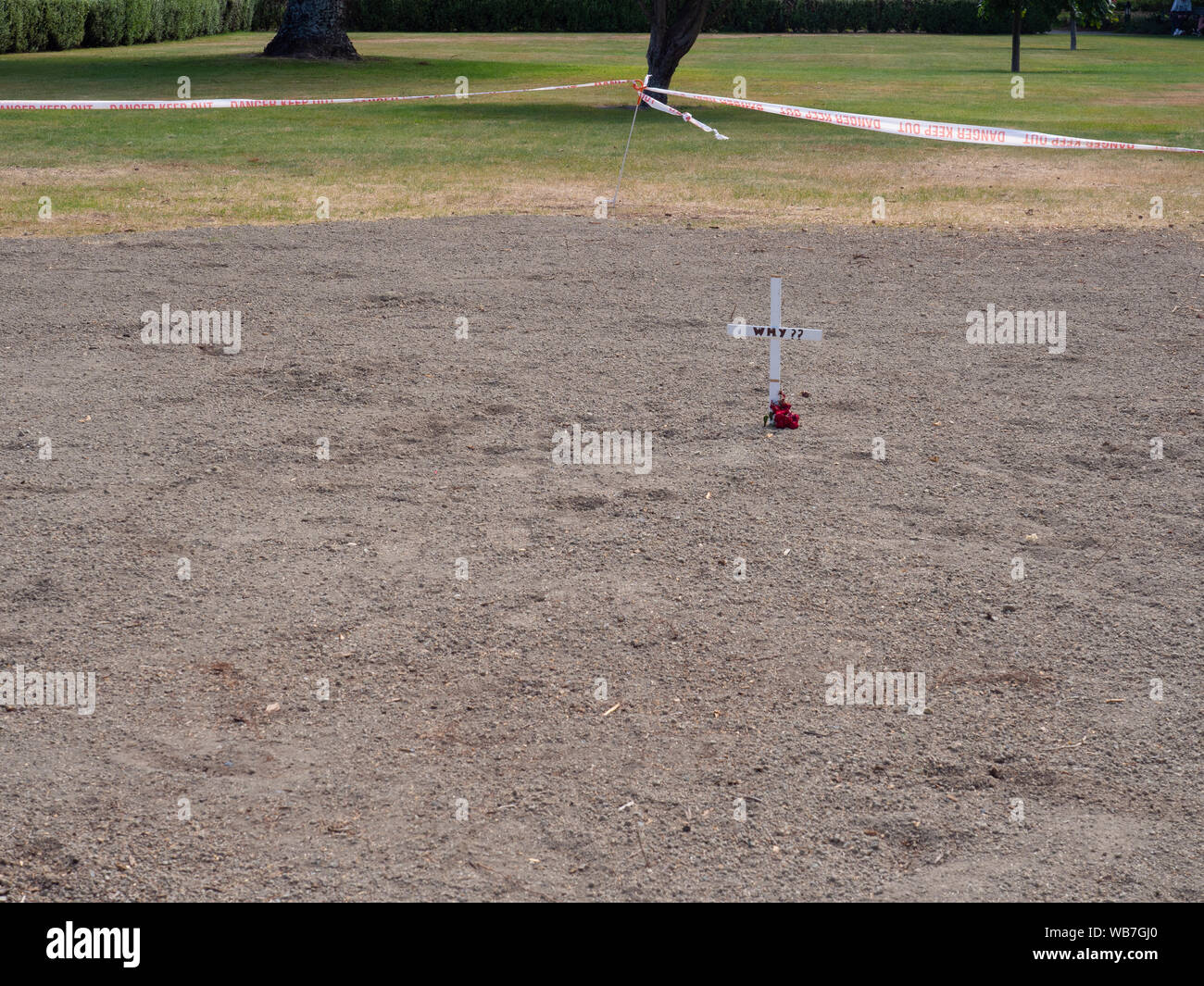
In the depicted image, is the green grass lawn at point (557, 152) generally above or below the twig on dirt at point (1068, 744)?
above

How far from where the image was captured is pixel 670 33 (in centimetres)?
2911

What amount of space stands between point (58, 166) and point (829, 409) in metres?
15.4

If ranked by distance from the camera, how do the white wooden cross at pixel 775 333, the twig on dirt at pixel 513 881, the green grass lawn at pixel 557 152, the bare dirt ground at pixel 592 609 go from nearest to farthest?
the twig on dirt at pixel 513 881
the bare dirt ground at pixel 592 609
the white wooden cross at pixel 775 333
the green grass lawn at pixel 557 152

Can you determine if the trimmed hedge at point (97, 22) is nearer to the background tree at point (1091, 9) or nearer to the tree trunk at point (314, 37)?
the tree trunk at point (314, 37)

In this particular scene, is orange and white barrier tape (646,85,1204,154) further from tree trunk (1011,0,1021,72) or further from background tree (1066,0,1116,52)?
tree trunk (1011,0,1021,72)

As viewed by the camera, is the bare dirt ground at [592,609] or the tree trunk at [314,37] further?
the tree trunk at [314,37]

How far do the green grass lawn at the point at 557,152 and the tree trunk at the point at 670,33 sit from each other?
131cm

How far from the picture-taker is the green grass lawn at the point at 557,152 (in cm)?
1620

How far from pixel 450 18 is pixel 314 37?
2572 centimetres

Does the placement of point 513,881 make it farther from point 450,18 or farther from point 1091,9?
point 450,18

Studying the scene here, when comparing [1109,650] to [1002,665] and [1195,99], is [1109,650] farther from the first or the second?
[1195,99]

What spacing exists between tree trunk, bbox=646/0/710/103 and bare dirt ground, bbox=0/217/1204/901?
66.0 feet

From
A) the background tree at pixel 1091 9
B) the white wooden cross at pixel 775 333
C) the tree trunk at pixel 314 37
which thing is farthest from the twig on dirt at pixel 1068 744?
the background tree at pixel 1091 9

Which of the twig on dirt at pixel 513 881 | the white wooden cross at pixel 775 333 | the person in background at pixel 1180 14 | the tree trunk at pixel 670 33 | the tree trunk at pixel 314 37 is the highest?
the person in background at pixel 1180 14
